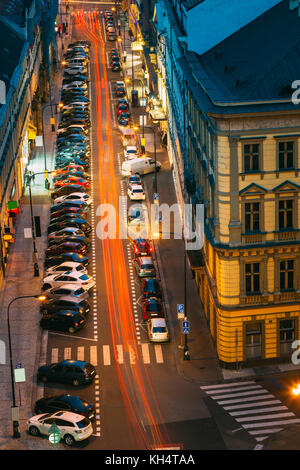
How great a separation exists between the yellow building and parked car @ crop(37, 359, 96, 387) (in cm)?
1106

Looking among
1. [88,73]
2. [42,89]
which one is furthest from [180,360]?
[88,73]

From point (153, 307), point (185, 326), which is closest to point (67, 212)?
point (153, 307)

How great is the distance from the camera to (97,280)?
350 feet

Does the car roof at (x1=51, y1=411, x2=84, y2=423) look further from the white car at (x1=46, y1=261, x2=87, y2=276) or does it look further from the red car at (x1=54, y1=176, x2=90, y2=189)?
the red car at (x1=54, y1=176, x2=90, y2=189)

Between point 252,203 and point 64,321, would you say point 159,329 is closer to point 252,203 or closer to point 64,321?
point 64,321

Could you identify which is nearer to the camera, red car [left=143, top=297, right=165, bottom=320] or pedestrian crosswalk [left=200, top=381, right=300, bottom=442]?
pedestrian crosswalk [left=200, top=381, right=300, bottom=442]

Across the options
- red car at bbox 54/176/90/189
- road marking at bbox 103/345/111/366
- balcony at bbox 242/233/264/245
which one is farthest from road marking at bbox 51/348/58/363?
red car at bbox 54/176/90/189

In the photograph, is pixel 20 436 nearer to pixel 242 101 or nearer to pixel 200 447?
pixel 200 447

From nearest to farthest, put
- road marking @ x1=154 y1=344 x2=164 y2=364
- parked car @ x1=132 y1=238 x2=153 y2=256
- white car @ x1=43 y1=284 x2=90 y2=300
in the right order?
road marking @ x1=154 y1=344 x2=164 y2=364 < white car @ x1=43 y1=284 x2=90 y2=300 < parked car @ x1=132 y1=238 x2=153 y2=256

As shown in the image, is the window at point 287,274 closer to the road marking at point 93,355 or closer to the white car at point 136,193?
the road marking at point 93,355

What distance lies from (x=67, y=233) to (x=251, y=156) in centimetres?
3780

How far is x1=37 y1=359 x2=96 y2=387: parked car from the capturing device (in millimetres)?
85562

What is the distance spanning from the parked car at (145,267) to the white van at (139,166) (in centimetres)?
2861

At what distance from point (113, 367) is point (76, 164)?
53.0m
